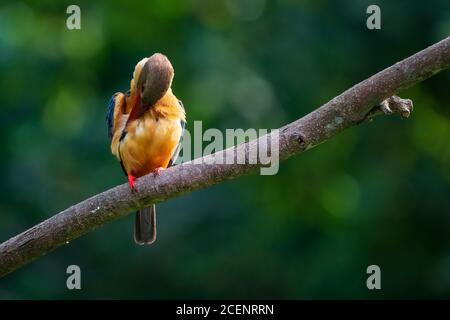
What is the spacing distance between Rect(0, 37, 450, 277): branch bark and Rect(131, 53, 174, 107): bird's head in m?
0.73

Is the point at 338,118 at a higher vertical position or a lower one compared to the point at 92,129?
lower

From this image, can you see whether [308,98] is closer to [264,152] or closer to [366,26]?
[366,26]

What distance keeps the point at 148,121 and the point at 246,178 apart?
15.7ft

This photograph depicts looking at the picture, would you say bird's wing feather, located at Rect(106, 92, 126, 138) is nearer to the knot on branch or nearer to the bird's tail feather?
the bird's tail feather

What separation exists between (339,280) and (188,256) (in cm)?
172

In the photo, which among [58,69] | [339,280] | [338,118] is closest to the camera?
[338,118]

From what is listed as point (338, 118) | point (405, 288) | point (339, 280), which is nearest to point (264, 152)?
point (338, 118)

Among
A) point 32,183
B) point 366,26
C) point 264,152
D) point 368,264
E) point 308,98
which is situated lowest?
point 264,152

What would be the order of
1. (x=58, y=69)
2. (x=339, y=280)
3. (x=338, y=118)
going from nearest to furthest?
(x=338, y=118) → (x=339, y=280) → (x=58, y=69)

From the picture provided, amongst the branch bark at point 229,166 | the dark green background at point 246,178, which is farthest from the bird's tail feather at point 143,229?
the dark green background at point 246,178

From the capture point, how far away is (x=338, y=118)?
4621 millimetres

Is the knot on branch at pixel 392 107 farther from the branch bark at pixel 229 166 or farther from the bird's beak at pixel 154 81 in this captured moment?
the bird's beak at pixel 154 81

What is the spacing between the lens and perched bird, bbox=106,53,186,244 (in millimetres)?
5586

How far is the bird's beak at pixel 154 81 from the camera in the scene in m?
5.55
